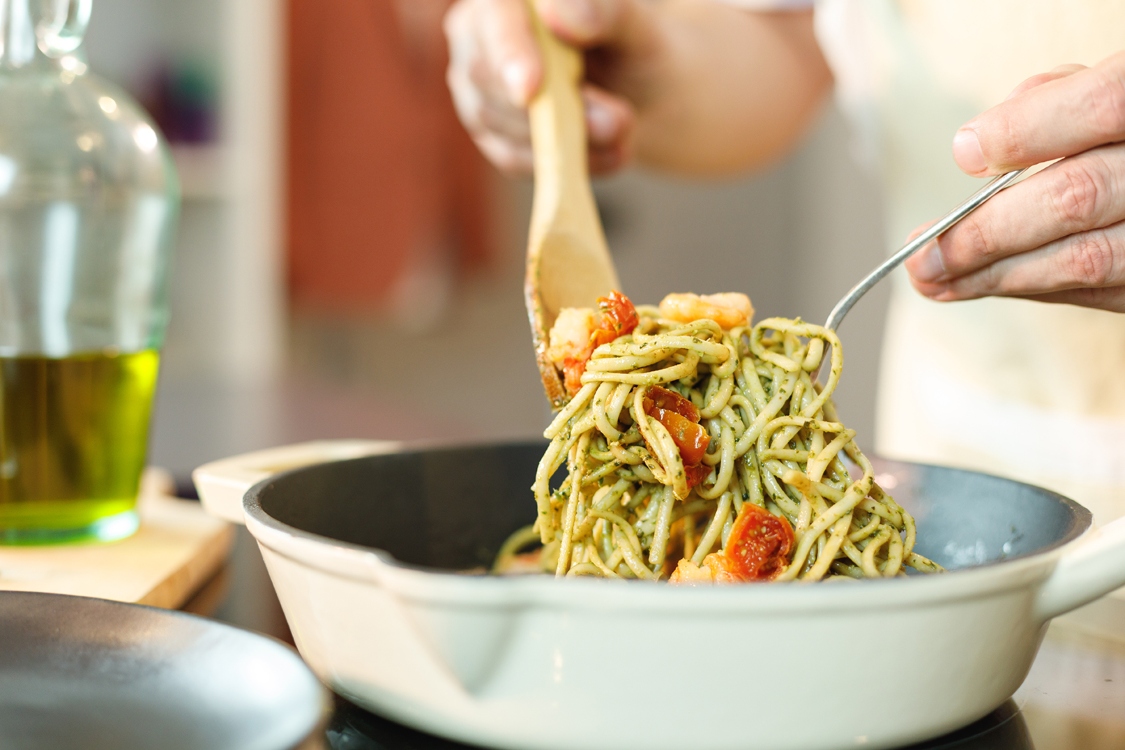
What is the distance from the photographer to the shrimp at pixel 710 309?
0.77 metres

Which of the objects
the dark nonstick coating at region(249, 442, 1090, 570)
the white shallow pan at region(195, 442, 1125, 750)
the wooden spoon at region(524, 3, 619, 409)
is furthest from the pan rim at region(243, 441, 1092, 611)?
the wooden spoon at region(524, 3, 619, 409)

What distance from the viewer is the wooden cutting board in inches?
31.3

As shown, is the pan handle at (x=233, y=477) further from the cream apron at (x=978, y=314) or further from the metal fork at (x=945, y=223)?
the cream apron at (x=978, y=314)

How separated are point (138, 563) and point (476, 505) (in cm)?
27

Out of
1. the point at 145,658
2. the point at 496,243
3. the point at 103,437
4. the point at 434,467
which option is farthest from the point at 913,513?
the point at 496,243

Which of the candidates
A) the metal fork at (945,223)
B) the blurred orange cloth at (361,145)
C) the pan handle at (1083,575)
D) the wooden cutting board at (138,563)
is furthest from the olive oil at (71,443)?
the blurred orange cloth at (361,145)

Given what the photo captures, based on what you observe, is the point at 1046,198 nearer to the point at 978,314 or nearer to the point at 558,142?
the point at 558,142

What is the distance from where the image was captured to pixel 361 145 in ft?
12.3

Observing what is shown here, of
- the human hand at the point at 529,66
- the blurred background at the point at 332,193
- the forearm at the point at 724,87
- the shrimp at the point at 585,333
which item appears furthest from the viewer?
the blurred background at the point at 332,193

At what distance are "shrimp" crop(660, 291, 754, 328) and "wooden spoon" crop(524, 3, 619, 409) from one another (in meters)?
0.10

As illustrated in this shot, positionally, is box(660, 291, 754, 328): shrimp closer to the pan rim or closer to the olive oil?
the pan rim

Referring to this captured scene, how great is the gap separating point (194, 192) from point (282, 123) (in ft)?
1.21

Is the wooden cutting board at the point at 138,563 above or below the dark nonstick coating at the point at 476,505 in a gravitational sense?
below

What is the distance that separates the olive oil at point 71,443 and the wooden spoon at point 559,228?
37cm
